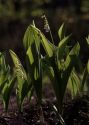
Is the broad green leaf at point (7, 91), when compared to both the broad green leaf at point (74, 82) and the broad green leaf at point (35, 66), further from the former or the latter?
the broad green leaf at point (74, 82)

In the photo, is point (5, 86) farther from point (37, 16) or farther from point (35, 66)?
point (37, 16)

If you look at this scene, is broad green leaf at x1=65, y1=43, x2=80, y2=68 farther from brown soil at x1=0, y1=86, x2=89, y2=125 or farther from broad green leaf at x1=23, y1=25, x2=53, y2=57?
brown soil at x1=0, y1=86, x2=89, y2=125

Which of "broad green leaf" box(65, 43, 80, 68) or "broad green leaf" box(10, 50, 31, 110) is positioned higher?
"broad green leaf" box(65, 43, 80, 68)

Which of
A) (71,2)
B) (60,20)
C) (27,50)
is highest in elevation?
(71,2)

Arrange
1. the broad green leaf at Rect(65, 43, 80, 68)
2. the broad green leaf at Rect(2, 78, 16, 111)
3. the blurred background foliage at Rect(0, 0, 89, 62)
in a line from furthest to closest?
1. the blurred background foliage at Rect(0, 0, 89, 62)
2. the broad green leaf at Rect(2, 78, 16, 111)
3. the broad green leaf at Rect(65, 43, 80, 68)

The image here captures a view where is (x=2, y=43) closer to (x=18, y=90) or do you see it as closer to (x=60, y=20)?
(x=60, y=20)

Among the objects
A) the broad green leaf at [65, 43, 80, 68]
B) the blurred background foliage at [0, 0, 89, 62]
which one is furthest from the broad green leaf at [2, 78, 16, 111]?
the blurred background foliage at [0, 0, 89, 62]

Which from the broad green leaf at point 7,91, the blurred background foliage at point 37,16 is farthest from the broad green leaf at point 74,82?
the blurred background foliage at point 37,16

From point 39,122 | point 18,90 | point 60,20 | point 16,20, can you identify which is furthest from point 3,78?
point 16,20
